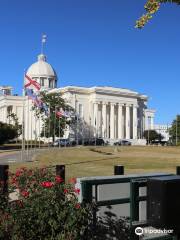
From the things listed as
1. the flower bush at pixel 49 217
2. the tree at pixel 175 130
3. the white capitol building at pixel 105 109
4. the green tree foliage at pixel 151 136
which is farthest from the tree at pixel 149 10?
the green tree foliage at pixel 151 136

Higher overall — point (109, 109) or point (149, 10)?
point (109, 109)

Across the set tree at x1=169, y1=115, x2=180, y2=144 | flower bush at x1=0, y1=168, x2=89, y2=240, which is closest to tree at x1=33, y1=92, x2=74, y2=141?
tree at x1=169, y1=115, x2=180, y2=144

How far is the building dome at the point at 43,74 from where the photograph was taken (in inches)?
6590

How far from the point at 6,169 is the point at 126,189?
3.10 meters

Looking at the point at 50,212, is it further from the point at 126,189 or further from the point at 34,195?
the point at 126,189

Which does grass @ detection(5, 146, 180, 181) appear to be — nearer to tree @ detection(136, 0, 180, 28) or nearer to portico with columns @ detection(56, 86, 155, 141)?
tree @ detection(136, 0, 180, 28)

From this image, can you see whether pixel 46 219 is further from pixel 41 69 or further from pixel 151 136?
pixel 41 69

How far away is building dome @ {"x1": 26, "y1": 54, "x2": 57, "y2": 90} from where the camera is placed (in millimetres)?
167375

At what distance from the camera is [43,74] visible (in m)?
167

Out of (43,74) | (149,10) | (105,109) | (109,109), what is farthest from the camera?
(43,74)

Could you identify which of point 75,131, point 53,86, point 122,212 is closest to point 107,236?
point 122,212

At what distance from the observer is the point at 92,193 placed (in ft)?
22.2

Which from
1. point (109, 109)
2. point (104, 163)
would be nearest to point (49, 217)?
point (104, 163)

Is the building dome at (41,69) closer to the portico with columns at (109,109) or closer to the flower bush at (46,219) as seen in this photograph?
the portico with columns at (109,109)
